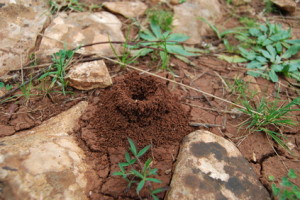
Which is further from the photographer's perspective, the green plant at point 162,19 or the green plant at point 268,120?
the green plant at point 162,19

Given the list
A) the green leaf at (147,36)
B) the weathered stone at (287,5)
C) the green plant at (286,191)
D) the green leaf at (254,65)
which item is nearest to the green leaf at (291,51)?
the green leaf at (254,65)

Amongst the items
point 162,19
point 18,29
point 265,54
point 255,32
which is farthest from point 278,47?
point 18,29

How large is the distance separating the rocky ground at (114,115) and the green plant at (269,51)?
0.12 m

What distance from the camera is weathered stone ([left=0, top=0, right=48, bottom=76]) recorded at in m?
2.51

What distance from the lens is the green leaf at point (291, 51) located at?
2.98 metres

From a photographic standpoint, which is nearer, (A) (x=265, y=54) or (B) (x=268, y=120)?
(B) (x=268, y=120)

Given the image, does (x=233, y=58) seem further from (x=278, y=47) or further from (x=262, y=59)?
(x=278, y=47)

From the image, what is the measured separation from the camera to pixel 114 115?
79.6 inches

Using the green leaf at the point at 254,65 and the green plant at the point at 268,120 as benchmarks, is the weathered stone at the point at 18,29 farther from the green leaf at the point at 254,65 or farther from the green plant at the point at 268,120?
the green leaf at the point at 254,65

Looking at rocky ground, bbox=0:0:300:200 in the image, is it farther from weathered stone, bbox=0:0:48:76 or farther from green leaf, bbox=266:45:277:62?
green leaf, bbox=266:45:277:62

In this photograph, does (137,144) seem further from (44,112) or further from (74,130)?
(44,112)

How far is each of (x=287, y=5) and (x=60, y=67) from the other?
3419 millimetres

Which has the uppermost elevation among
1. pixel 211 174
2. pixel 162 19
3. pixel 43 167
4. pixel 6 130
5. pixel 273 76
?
pixel 162 19

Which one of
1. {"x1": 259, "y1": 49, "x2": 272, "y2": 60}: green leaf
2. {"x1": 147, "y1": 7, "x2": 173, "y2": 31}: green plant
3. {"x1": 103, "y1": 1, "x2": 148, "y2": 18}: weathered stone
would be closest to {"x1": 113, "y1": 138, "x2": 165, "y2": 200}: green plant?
{"x1": 147, "y1": 7, "x2": 173, "y2": 31}: green plant
